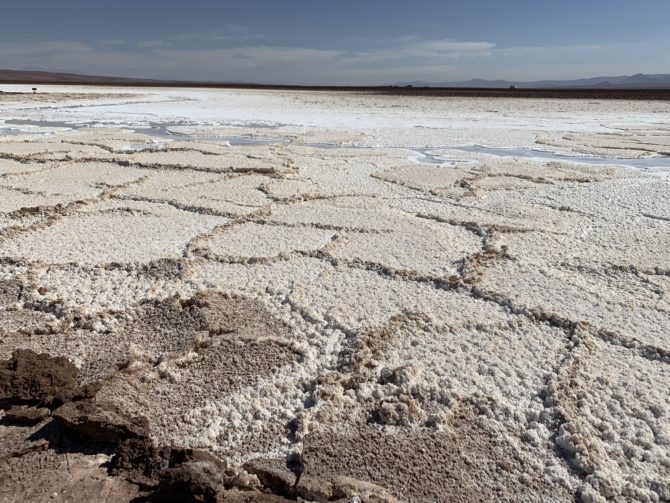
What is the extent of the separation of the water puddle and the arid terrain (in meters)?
1.88

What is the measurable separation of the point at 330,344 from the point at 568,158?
5.02 m

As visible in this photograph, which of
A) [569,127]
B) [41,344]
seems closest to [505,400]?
[41,344]

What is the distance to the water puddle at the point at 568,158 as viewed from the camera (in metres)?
5.70

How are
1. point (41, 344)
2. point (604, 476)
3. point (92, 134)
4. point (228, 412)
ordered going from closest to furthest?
point (604, 476) → point (228, 412) → point (41, 344) → point (92, 134)

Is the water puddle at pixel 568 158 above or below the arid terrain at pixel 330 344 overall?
above

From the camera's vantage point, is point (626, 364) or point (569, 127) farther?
point (569, 127)

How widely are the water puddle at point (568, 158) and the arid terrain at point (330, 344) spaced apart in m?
1.88

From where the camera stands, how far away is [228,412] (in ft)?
5.05

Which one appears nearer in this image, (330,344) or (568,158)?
(330,344)

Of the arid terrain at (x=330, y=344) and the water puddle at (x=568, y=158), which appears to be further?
the water puddle at (x=568, y=158)

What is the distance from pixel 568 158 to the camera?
6059 millimetres

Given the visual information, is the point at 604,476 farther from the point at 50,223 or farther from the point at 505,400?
the point at 50,223

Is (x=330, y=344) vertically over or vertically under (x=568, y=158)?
under

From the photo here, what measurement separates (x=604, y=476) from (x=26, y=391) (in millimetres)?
1486
